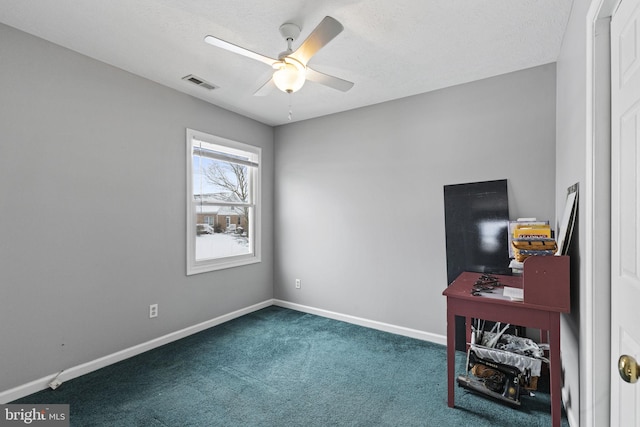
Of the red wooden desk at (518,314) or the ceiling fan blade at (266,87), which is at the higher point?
the ceiling fan blade at (266,87)

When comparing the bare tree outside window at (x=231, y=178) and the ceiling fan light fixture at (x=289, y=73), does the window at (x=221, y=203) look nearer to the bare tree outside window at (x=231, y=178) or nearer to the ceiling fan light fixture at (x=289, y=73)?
the bare tree outside window at (x=231, y=178)

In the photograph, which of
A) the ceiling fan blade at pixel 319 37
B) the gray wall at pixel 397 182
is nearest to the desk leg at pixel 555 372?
the gray wall at pixel 397 182

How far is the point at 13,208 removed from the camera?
2.08m

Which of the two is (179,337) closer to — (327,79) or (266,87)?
(266,87)

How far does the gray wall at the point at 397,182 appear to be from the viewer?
2.60 m

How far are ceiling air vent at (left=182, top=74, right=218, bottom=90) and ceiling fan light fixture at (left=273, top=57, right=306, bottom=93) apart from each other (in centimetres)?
127

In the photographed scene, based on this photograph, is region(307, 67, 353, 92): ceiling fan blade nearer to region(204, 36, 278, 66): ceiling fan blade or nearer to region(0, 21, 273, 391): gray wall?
region(204, 36, 278, 66): ceiling fan blade

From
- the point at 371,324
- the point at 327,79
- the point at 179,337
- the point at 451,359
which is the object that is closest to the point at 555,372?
the point at 451,359
